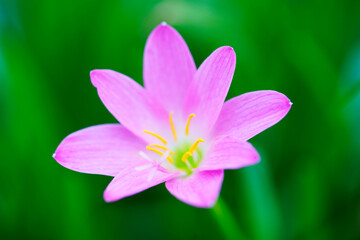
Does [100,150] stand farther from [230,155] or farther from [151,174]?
[230,155]

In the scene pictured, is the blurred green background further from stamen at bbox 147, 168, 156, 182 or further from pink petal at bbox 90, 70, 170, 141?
stamen at bbox 147, 168, 156, 182

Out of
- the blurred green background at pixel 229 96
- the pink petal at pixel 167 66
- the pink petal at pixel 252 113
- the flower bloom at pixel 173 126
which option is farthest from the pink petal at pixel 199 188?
the blurred green background at pixel 229 96

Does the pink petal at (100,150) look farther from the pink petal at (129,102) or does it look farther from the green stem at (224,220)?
the green stem at (224,220)

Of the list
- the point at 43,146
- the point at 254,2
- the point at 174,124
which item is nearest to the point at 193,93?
the point at 174,124

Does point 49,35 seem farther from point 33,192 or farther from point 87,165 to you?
point 87,165

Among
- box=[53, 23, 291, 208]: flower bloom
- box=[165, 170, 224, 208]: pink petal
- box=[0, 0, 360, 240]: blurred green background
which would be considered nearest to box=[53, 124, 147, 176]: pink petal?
box=[53, 23, 291, 208]: flower bloom

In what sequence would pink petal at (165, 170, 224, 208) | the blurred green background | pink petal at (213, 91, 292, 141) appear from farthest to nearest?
the blurred green background, pink petal at (213, 91, 292, 141), pink petal at (165, 170, 224, 208)

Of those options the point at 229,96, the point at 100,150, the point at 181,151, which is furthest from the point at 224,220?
the point at 229,96
